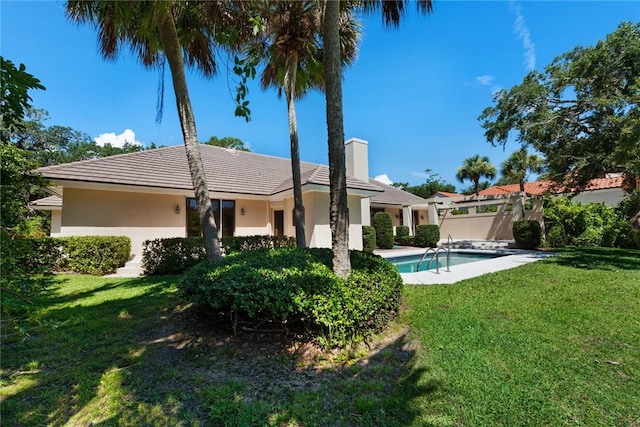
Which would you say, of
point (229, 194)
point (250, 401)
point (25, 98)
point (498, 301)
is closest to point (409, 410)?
point (250, 401)

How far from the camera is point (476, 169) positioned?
39406mm

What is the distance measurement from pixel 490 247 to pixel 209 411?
2100 cm

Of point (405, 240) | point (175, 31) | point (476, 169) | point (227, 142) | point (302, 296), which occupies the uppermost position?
point (227, 142)

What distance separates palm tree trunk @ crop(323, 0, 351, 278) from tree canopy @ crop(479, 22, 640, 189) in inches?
488

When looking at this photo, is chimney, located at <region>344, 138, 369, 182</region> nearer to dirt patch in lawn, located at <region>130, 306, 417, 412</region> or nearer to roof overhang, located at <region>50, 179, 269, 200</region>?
roof overhang, located at <region>50, 179, 269, 200</region>

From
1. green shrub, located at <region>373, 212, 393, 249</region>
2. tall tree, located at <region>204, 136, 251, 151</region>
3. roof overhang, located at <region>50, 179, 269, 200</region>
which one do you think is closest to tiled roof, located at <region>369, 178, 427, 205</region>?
green shrub, located at <region>373, 212, 393, 249</region>

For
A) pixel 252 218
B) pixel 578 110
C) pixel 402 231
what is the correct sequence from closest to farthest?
pixel 578 110 < pixel 252 218 < pixel 402 231

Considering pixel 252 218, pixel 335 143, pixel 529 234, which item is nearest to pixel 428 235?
pixel 529 234

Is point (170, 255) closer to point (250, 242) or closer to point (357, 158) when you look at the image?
point (250, 242)

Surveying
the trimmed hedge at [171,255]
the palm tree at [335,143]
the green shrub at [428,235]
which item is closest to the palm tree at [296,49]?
the palm tree at [335,143]

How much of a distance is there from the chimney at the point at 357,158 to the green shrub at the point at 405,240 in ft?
22.9

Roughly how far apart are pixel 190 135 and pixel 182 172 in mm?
8834

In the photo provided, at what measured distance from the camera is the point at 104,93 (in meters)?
12.7

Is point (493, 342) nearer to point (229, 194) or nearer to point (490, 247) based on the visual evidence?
point (229, 194)
